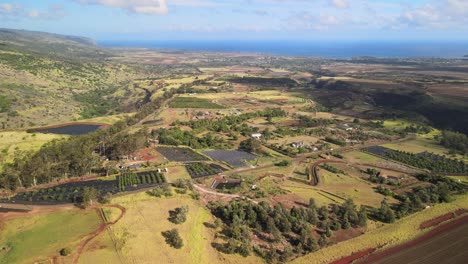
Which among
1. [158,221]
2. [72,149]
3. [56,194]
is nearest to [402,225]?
[158,221]

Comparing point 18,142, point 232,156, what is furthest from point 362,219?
point 18,142

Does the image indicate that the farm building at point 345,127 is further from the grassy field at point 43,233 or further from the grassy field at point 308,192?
the grassy field at point 43,233

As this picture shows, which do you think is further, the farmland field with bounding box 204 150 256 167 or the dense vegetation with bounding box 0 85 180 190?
the farmland field with bounding box 204 150 256 167

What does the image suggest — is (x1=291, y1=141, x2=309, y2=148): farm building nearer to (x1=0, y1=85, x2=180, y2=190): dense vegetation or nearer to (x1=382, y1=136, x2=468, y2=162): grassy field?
(x1=382, y1=136, x2=468, y2=162): grassy field

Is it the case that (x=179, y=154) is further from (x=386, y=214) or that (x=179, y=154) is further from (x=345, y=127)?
(x=345, y=127)

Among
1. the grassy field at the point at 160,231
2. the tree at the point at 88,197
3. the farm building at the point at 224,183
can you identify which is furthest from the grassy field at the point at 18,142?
the farm building at the point at 224,183

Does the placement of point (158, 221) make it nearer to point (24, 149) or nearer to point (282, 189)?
point (282, 189)

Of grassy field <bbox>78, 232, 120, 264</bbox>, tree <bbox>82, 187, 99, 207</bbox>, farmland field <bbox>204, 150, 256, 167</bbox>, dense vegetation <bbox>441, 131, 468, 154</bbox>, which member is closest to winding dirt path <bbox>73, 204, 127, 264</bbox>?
grassy field <bbox>78, 232, 120, 264</bbox>
